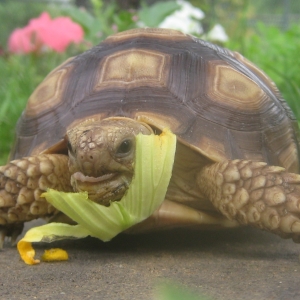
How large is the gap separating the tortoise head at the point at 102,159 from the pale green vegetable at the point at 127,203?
4cm

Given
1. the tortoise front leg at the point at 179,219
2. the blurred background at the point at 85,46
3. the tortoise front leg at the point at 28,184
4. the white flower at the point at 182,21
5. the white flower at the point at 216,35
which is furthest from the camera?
the white flower at the point at 182,21

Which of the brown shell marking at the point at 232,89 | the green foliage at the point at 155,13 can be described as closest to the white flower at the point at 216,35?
the green foliage at the point at 155,13

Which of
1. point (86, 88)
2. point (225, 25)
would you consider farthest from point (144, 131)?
point (225, 25)

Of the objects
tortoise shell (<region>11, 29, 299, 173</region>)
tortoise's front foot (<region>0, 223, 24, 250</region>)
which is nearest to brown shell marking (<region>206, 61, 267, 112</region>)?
tortoise shell (<region>11, 29, 299, 173</region>)

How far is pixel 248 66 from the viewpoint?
266 centimetres

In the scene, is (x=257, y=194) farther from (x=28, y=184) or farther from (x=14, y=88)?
(x=14, y=88)

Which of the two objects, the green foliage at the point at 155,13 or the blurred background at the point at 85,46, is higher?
the green foliage at the point at 155,13

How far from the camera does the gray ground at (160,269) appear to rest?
145 centimetres

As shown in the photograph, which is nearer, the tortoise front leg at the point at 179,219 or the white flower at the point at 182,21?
the tortoise front leg at the point at 179,219

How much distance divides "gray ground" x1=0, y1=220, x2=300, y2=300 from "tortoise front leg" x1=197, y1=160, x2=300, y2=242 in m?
0.12

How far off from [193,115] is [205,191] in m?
0.27

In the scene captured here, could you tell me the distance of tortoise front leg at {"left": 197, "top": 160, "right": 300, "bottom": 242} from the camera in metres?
1.90

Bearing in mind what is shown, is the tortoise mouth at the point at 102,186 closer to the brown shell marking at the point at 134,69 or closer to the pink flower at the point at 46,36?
the brown shell marking at the point at 134,69

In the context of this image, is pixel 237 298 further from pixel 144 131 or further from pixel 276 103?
pixel 276 103
